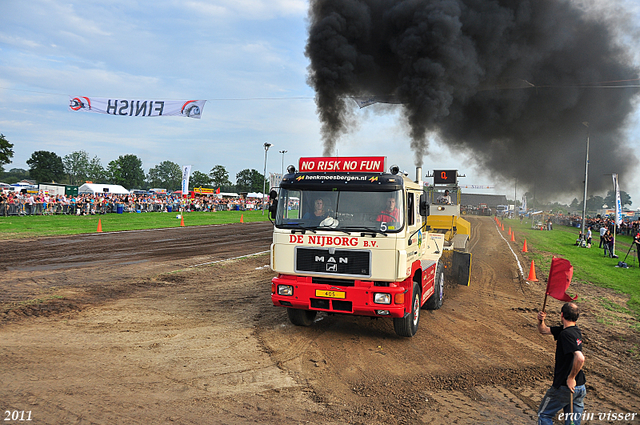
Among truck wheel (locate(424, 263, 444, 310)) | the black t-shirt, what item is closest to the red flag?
the black t-shirt

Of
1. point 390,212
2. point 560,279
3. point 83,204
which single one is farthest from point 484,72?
point 83,204

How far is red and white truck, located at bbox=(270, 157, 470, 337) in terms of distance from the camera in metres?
6.26

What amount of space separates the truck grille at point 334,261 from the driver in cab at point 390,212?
2.02ft

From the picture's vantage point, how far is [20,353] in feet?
18.9

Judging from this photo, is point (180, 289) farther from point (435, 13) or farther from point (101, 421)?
point (435, 13)

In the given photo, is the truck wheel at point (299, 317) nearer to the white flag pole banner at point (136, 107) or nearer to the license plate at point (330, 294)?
the license plate at point (330, 294)

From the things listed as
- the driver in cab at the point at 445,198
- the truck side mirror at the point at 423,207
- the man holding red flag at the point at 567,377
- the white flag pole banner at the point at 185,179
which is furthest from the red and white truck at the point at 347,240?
the white flag pole banner at the point at 185,179

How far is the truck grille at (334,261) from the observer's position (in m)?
6.27

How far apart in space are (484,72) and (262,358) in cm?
1670

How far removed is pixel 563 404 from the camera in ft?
11.6

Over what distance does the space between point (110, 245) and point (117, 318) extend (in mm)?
10962

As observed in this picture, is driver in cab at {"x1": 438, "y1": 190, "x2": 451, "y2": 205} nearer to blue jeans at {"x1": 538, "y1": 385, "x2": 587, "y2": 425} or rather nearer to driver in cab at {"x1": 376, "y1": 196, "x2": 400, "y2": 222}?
driver in cab at {"x1": 376, "y1": 196, "x2": 400, "y2": 222}

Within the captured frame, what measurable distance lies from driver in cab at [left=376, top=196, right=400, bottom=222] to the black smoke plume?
903 centimetres

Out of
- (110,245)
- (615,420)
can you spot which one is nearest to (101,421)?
(615,420)
